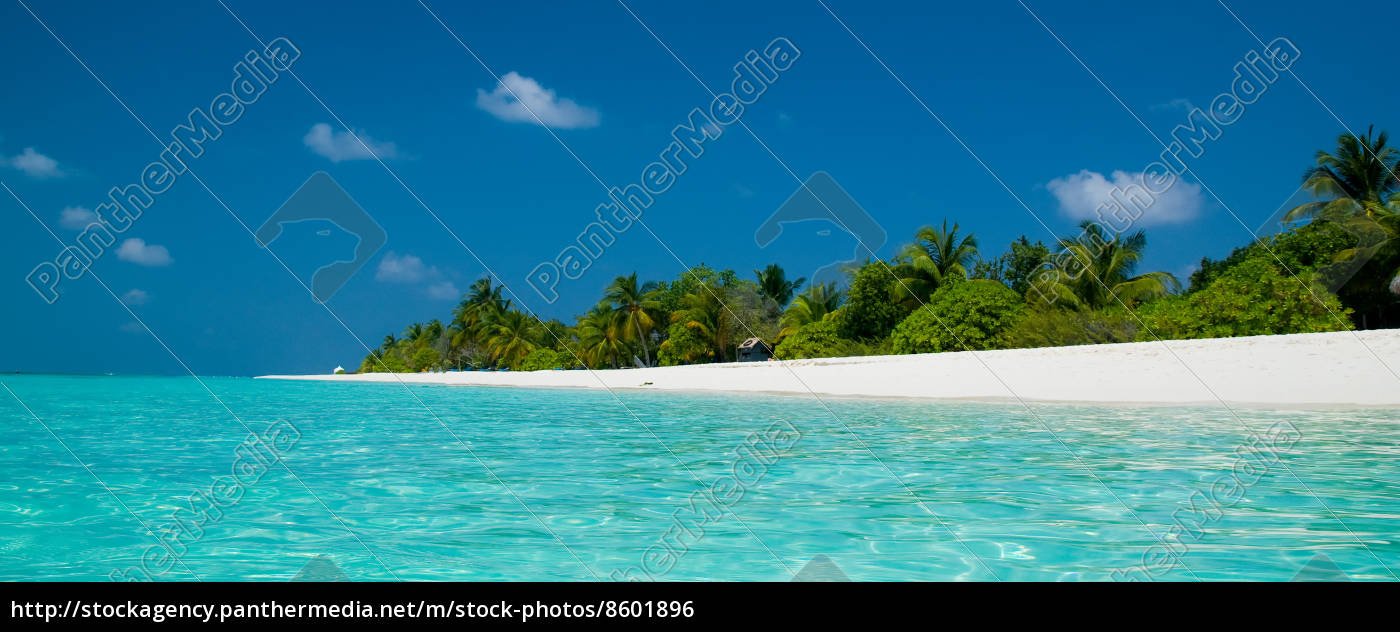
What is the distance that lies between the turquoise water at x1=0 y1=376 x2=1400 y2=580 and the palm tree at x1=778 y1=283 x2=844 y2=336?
30.3 meters

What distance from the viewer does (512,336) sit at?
6244 cm

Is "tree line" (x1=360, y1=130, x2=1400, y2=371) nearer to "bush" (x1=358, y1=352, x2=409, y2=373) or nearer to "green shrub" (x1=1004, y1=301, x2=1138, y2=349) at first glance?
"green shrub" (x1=1004, y1=301, x2=1138, y2=349)

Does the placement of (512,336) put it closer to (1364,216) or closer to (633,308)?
(633,308)

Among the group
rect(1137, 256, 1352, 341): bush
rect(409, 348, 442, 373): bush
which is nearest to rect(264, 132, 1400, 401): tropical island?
rect(1137, 256, 1352, 341): bush

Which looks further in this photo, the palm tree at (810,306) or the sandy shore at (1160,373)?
the palm tree at (810,306)

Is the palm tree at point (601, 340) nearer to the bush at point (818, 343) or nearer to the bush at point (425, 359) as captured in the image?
the bush at point (818, 343)

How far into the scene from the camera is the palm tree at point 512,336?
200 feet

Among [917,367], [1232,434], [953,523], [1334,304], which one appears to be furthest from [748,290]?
[953,523]

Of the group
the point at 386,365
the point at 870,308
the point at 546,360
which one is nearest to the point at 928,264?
the point at 870,308

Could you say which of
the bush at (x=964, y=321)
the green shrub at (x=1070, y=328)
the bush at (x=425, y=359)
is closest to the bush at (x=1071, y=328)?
the green shrub at (x=1070, y=328)

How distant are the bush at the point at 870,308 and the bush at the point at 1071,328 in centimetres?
740
